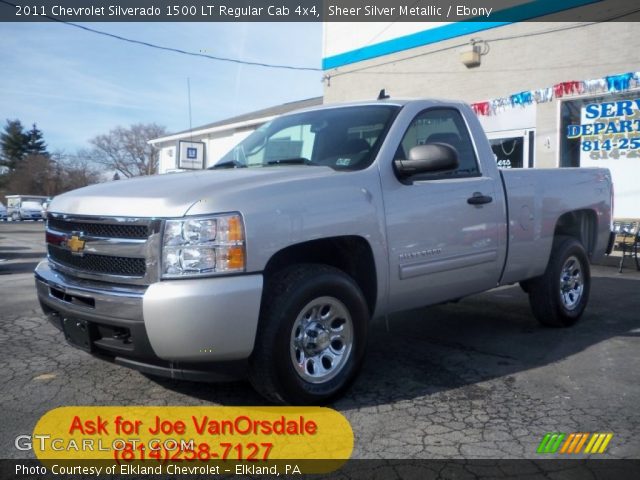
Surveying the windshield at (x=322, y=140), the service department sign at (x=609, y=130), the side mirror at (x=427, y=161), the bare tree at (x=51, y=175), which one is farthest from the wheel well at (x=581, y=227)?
the bare tree at (x=51, y=175)

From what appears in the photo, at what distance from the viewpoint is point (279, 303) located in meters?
3.22

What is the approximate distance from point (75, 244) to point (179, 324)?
3.30 ft

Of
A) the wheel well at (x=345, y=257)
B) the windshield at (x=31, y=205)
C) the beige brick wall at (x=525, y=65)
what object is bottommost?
the windshield at (x=31, y=205)

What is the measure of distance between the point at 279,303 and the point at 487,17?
11863 mm

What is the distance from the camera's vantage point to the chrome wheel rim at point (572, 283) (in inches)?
222

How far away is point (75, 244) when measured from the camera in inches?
137

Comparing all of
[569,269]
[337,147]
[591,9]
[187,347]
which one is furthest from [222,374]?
[591,9]

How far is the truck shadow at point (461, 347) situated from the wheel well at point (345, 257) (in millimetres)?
614

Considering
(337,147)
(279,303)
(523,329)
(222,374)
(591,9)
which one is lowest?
(523,329)

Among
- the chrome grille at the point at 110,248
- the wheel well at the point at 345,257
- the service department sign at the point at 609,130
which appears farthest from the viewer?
the service department sign at the point at 609,130

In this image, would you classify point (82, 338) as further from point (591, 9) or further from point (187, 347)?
point (591, 9)

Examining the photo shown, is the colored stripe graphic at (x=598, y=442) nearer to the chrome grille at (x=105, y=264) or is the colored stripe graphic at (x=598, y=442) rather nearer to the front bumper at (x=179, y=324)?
the front bumper at (x=179, y=324)

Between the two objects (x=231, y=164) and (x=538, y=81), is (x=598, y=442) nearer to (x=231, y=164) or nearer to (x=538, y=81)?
(x=231, y=164)

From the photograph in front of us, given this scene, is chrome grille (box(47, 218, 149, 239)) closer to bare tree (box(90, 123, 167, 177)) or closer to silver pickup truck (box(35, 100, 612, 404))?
silver pickup truck (box(35, 100, 612, 404))
